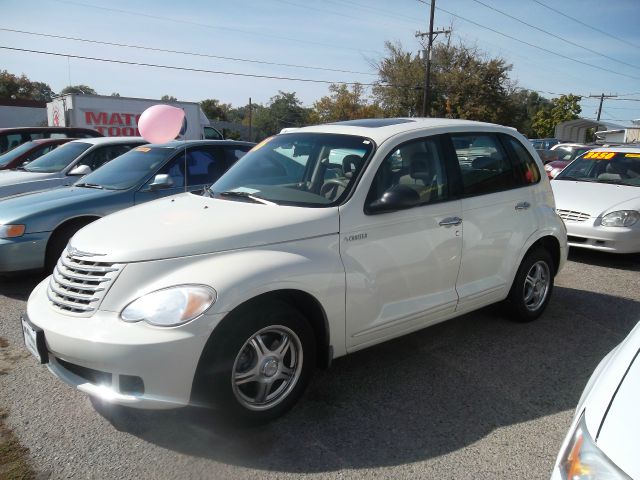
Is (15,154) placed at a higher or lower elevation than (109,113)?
lower

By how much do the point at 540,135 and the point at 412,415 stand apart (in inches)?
2566

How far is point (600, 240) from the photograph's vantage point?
6.89 meters

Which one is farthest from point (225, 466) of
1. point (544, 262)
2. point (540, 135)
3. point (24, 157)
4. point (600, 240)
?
point (540, 135)

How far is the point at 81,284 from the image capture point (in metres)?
2.93

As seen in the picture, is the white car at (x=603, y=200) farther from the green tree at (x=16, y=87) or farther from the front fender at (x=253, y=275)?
the green tree at (x=16, y=87)

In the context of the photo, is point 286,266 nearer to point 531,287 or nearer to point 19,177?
point 531,287

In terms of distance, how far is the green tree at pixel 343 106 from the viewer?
48156mm

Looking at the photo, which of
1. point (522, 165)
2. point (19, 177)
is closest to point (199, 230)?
point (522, 165)

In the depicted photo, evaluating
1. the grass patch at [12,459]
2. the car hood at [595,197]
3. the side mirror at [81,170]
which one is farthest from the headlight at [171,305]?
the car hood at [595,197]

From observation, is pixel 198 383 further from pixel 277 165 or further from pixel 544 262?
pixel 544 262

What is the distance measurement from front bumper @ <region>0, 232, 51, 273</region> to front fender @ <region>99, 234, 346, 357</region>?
10.9 ft

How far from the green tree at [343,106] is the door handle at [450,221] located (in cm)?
4390

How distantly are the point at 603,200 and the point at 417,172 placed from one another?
4.68m

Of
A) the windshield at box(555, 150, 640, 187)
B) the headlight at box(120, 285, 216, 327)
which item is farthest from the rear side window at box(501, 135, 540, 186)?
the windshield at box(555, 150, 640, 187)
